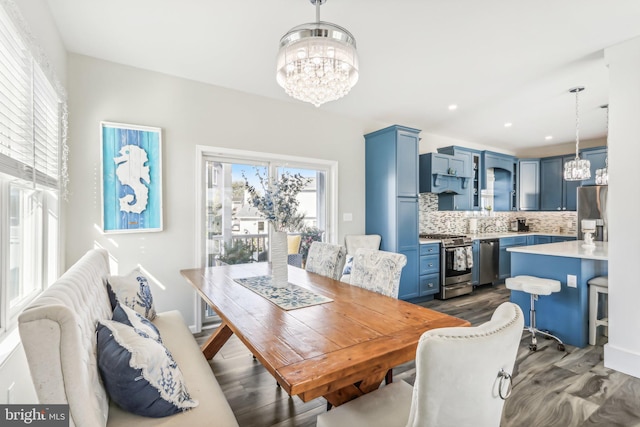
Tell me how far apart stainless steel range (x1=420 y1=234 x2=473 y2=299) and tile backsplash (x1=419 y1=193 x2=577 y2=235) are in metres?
0.80

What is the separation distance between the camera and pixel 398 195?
13.7 ft

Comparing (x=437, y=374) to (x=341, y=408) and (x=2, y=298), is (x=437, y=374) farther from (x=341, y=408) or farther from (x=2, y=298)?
(x=2, y=298)

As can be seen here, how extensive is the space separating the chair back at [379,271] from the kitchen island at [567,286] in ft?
6.45

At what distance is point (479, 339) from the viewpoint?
827 mm

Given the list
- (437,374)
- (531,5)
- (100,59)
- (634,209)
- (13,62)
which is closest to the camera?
(437,374)

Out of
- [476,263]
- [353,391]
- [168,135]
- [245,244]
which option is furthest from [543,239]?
[168,135]

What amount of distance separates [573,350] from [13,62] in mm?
Answer: 4632

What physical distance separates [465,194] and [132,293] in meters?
5.30

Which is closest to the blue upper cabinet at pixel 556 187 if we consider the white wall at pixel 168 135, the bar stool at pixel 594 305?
the bar stool at pixel 594 305

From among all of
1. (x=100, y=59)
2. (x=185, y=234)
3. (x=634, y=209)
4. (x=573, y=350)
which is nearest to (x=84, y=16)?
(x=100, y=59)

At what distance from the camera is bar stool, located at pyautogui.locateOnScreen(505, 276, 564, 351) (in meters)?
2.85

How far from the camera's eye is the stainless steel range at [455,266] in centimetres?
453

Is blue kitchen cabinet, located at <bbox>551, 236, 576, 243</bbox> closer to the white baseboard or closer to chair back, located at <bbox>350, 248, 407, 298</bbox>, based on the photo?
the white baseboard

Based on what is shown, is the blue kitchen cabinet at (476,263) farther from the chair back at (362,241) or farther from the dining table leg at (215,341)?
the dining table leg at (215,341)
